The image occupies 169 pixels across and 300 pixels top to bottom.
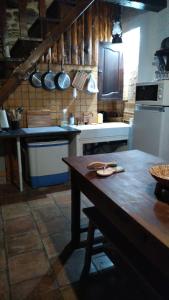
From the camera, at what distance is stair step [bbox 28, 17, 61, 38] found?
296 centimetres

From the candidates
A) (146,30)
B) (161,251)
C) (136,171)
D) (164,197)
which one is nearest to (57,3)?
(146,30)

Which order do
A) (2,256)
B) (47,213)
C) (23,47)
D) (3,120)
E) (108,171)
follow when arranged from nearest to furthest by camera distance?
(108,171)
(2,256)
(47,213)
(23,47)
(3,120)

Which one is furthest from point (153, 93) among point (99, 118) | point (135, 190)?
point (135, 190)

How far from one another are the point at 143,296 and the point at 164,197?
875mm

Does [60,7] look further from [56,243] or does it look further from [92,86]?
[56,243]

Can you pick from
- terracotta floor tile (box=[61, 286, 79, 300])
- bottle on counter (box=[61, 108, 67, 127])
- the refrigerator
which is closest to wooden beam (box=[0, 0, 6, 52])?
bottle on counter (box=[61, 108, 67, 127])

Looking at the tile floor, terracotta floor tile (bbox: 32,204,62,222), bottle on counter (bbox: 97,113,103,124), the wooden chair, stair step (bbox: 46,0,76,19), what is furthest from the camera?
bottle on counter (bbox: 97,113,103,124)

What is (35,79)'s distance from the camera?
356 centimetres

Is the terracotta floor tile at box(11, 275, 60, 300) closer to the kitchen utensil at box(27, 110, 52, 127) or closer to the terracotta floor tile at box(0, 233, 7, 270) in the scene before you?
the terracotta floor tile at box(0, 233, 7, 270)

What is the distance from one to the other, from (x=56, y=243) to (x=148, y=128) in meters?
1.81

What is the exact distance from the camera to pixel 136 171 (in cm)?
162

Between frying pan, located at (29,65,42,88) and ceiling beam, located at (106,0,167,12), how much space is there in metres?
1.42

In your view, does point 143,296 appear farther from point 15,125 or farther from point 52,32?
point 52,32

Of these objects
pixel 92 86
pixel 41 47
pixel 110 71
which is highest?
pixel 41 47
